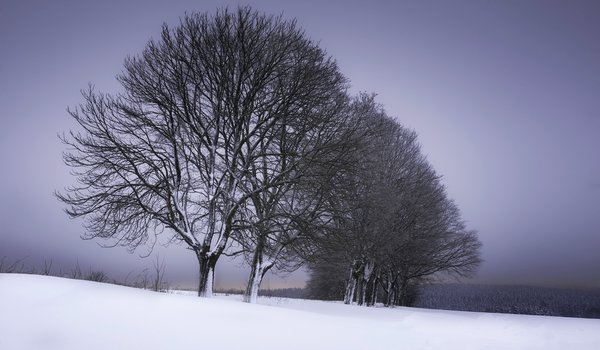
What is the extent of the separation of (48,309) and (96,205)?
8.74m

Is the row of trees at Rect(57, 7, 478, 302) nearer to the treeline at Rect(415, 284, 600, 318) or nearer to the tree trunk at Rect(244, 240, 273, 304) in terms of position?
the tree trunk at Rect(244, 240, 273, 304)

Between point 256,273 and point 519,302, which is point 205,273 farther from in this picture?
point 519,302

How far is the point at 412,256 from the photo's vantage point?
24.2 m

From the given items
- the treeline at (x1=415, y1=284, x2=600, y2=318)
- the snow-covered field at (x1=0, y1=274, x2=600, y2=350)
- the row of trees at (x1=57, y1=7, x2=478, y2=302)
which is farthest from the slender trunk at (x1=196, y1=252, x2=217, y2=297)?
the treeline at (x1=415, y1=284, x2=600, y2=318)

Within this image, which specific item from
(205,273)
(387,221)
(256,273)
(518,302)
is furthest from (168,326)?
(518,302)

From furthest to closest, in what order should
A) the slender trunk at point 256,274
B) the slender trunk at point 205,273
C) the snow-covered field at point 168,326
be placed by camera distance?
1. the slender trunk at point 256,274
2. the slender trunk at point 205,273
3. the snow-covered field at point 168,326

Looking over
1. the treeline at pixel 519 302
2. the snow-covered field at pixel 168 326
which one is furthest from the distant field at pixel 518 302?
the snow-covered field at pixel 168 326

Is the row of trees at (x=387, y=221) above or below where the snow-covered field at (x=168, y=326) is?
above

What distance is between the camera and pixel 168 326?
3736 mm

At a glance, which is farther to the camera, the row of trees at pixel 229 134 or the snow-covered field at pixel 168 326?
the row of trees at pixel 229 134

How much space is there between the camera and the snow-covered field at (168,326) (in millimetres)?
3404

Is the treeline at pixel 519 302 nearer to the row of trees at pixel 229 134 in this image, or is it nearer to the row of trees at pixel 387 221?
the row of trees at pixel 387 221

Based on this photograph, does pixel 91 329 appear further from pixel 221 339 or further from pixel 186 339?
pixel 221 339

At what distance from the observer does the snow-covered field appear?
11.2 ft
